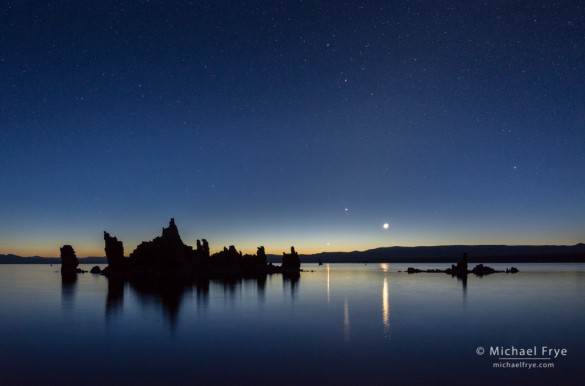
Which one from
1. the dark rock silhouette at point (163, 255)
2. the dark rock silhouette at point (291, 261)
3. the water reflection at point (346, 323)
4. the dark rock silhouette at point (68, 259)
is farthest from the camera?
the dark rock silhouette at point (291, 261)

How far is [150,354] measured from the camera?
23891 millimetres

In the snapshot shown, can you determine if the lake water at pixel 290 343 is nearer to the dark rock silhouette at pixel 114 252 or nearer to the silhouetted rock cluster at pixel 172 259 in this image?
the silhouetted rock cluster at pixel 172 259

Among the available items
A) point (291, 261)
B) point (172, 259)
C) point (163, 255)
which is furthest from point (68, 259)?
point (291, 261)

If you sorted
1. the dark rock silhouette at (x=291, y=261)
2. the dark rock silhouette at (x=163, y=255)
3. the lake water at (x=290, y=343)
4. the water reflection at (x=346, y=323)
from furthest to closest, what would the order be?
the dark rock silhouette at (x=291, y=261) < the dark rock silhouette at (x=163, y=255) < the water reflection at (x=346, y=323) < the lake water at (x=290, y=343)

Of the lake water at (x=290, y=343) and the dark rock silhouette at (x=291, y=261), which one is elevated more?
the lake water at (x=290, y=343)

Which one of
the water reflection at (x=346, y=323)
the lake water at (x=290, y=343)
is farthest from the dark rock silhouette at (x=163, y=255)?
the water reflection at (x=346, y=323)

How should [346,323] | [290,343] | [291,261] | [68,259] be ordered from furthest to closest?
[291,261]
[68,259]
[346,323]
[290,343]

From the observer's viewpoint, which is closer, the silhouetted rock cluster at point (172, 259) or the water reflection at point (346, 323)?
the water reflection at point (346, 323)

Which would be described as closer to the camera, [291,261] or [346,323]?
[346,323]

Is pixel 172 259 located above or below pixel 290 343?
below

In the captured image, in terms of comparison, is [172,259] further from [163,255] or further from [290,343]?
[290,343]

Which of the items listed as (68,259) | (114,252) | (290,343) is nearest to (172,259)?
(114,252)

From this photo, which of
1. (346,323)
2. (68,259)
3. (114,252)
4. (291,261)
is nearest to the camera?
(346,323)

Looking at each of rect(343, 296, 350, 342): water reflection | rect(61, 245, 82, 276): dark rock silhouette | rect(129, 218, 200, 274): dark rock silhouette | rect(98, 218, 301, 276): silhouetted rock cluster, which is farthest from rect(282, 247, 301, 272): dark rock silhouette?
rect(343, 296, 350, 342): water reflection
